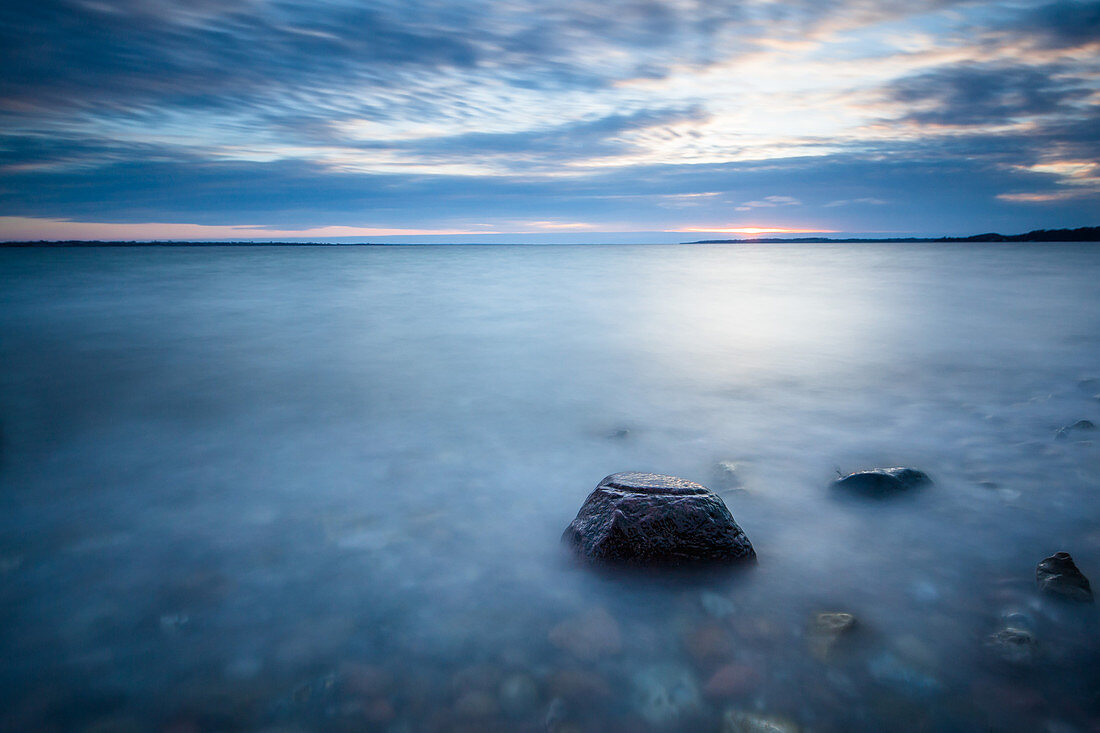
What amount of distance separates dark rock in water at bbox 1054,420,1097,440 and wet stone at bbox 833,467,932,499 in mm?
2168

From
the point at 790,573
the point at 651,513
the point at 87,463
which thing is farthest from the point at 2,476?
the point at 790,573

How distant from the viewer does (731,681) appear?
2.42 metres

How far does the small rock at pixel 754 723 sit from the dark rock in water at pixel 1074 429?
4.93 m

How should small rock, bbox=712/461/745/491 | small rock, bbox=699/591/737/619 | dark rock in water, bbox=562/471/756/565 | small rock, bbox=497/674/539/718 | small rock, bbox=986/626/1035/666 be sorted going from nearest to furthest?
small rock, bbox=497/674/539/718, small rock, bbox=986/626/1035/666, small rock, bbox=699/591/737/619, dark rock in water, bbox=562/471/756/565, small rock, bbox=712/461/745/491

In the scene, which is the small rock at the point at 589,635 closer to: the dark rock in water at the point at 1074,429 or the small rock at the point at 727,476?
the small rock at the point at 727,476

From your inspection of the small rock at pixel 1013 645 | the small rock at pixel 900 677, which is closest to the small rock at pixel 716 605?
the small rock at pixel 900 677

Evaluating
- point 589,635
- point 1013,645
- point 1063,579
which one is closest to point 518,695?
point 589,635

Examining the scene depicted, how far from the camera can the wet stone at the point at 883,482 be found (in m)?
4.02

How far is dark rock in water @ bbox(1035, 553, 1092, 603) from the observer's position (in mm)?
2809

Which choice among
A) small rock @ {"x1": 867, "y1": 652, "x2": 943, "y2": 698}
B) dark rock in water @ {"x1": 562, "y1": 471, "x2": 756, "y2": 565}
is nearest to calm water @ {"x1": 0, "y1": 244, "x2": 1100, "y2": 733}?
small rock @ {"x1": 867, "y1": 652, "x2": 943, "y2": 698}

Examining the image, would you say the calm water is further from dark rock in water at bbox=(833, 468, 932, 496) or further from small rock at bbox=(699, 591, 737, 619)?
dark rock in water at bbox=(833, 468, 932, 496)

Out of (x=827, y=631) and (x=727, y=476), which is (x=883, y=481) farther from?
(x=827, y=631)

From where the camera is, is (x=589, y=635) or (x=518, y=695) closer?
(x=518, y=695)

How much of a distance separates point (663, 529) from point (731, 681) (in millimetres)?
855
